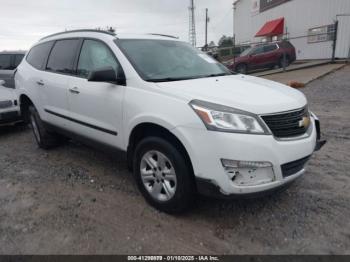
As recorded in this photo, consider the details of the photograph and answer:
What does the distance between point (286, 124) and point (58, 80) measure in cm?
311

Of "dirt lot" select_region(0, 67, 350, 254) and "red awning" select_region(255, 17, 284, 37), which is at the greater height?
"red awning" select_region(255, 17, 284, 37)

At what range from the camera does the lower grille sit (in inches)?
96.6

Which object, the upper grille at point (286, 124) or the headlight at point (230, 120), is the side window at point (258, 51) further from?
the headlight at point (230, 120)

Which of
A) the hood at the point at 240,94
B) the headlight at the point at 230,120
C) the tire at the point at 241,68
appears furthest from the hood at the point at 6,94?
the tire at the point at 241,68

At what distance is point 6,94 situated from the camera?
240 inches

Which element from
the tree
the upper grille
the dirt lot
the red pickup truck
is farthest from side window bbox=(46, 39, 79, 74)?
the tree

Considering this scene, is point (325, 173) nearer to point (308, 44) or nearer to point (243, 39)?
point (308, 44)

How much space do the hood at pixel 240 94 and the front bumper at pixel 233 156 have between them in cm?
29

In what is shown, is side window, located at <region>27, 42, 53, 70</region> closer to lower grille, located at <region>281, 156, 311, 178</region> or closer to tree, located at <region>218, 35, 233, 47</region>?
lower grille, located at <region>281, 156, 311, 178</region>

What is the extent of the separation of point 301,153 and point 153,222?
61.0 inches

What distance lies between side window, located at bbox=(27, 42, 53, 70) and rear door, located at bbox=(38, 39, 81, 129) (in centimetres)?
20

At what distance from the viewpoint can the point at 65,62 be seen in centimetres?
400

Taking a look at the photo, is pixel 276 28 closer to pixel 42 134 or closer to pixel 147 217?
pixel 42 134

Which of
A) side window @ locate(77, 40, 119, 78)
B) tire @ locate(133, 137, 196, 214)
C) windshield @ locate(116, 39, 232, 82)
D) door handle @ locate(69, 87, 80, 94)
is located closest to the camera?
tire @ locate(133, 137, 196, 214)
